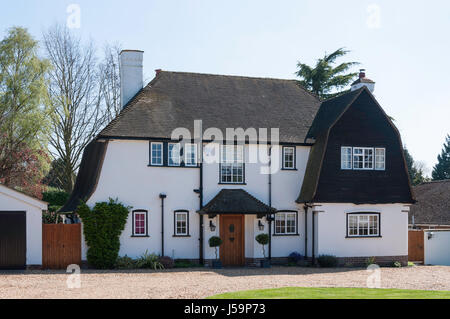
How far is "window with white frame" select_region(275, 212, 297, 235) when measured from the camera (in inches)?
1096

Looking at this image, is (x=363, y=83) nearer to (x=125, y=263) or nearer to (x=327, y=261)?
(x=327, y=261)

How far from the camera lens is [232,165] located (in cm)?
2738

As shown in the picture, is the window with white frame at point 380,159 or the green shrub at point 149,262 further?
the window with white frame at point 380,159

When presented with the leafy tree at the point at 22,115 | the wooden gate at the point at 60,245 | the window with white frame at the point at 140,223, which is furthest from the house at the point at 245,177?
the leafy tree at the point at 22,115

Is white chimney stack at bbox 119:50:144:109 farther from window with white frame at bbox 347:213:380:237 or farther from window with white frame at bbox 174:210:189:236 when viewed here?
window with white frame at bbox 347:213:380:237

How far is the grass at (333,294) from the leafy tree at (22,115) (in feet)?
80.6

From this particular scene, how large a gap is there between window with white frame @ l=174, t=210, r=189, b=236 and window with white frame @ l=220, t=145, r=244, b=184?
2333mm

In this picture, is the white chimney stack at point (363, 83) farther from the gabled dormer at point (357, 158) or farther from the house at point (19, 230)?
the house at point (19, 230)

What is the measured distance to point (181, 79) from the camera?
30078 millimetres

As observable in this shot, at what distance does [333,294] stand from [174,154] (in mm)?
11966

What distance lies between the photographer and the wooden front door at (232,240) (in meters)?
26.9

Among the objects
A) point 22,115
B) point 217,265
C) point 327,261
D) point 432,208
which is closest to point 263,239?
point 217,265
